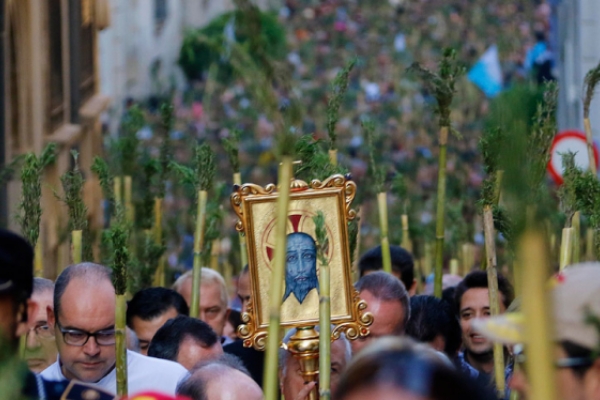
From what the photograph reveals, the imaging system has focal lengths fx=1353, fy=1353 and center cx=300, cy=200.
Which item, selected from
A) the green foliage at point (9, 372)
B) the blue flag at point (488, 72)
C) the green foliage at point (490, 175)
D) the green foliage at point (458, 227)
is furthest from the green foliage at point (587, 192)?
the blue flag at point (488, 72)

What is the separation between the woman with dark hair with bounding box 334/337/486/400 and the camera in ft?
6.52

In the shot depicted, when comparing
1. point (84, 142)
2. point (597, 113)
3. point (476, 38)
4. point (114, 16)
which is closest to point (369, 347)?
point (597, 113)

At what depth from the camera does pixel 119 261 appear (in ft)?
12.9

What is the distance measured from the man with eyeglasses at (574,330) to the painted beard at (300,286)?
1.85 meters

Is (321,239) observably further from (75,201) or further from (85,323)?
(75,201)

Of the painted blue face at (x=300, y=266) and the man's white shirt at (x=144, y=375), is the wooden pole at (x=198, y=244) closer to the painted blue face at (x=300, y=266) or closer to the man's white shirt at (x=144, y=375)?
the man's white shirt at (x=144, y=375)

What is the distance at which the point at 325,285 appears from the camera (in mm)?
3328

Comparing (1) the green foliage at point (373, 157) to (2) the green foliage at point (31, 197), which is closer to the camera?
(2) the green foliage at point (31, 197)

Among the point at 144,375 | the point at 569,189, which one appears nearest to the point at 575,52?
the point at 569,189

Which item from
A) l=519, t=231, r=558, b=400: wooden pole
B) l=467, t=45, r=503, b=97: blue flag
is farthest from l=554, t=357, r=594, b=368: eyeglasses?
l=467, t=45, r=503, b=97: blue flag

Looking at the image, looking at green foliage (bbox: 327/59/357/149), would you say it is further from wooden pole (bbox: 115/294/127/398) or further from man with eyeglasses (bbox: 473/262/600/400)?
man with eyeglasses (bbox: 473/262/600/400)

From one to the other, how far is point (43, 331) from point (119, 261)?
4.50 ft

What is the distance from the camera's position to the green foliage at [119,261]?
3889 mm

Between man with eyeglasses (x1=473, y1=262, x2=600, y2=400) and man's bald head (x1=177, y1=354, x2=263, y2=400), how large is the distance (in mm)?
1389
